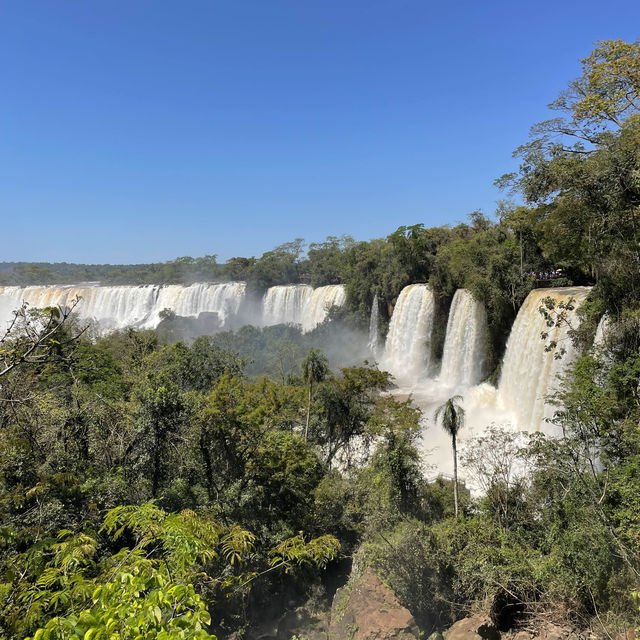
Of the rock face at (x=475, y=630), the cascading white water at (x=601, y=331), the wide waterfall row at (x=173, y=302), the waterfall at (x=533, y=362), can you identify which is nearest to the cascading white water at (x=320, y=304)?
the wide waterfall row at (x=173, y=302)

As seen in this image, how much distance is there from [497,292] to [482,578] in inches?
735

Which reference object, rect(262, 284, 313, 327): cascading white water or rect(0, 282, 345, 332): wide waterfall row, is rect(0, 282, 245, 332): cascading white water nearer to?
rect(0, 282, 345, 332): wide waterfall row

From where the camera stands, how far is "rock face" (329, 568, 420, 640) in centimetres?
949

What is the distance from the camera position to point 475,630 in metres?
8.47

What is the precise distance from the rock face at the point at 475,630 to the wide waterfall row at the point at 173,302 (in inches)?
1476

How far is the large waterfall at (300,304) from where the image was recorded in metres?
45.2

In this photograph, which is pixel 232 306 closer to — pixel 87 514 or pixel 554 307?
pixel 554 307

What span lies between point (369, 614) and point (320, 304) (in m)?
37.0

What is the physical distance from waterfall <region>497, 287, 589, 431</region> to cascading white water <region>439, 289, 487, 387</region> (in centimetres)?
370

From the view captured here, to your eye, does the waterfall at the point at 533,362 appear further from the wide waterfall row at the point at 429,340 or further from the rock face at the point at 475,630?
the rock face at the point at 475,630

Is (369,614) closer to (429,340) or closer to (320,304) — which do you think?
(429,340)

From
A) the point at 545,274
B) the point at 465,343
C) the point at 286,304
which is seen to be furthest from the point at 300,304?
the point at 545,274

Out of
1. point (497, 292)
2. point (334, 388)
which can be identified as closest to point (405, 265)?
point (497, 292)

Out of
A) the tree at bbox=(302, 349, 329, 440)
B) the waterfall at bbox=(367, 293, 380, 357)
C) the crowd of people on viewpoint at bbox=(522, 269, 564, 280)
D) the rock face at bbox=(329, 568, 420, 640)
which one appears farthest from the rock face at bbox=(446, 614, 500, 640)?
the waterfall at bbox=(367, 293, 380, 357)
